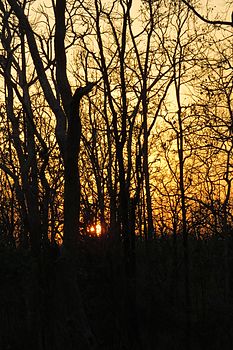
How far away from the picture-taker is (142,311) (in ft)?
62.1

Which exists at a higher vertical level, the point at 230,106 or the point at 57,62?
the point at 230,106

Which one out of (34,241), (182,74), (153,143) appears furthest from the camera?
(153,143)

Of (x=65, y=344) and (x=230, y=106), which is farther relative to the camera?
(x=230, y=106)

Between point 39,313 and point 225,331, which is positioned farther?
point 225,331

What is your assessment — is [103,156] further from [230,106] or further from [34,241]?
[34,241]

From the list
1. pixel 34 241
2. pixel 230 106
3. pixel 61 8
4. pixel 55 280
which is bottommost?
pixel 55 280

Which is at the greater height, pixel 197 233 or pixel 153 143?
pixel 153 143

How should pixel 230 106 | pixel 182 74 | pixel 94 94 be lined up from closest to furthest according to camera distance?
pixel 230 106 → pixel 182 74 → pixel 94 94

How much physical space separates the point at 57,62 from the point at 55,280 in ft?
19.4

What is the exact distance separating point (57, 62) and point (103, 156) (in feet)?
72.4

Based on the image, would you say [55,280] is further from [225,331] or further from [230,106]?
[230,106]

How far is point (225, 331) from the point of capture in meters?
18.5

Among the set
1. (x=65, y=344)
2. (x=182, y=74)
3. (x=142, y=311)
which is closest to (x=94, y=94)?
(x=182, y=74)

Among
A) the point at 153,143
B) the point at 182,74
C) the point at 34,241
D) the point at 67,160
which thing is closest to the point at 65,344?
the point at 34,241
